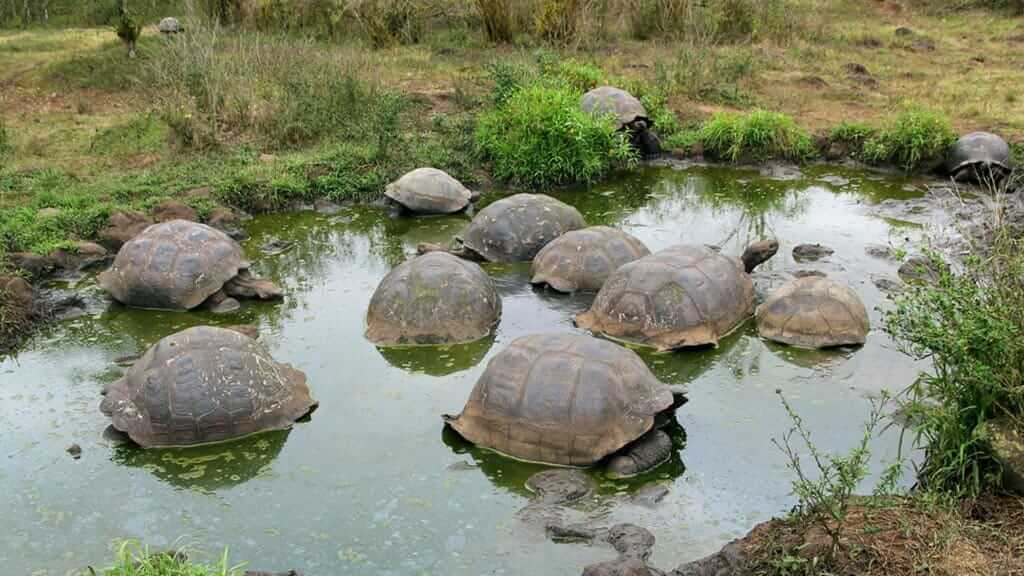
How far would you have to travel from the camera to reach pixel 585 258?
813cm

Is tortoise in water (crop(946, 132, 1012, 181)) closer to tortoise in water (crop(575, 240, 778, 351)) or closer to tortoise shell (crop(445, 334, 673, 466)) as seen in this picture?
tortoise in water (crop(575, 240, 778, 351))

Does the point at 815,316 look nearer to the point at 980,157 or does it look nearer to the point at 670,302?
the point at 670,302

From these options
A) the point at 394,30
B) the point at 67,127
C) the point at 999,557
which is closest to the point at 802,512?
the point at 999,557

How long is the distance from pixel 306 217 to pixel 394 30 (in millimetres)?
8260

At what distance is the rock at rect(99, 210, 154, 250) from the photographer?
930cm

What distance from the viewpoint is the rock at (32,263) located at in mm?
8578

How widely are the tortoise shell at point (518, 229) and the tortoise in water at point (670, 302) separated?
1644 millimetres

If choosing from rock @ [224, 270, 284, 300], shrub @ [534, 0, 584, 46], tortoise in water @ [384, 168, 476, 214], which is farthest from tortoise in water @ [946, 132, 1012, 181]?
rock @ [224, 270, 284, 300]

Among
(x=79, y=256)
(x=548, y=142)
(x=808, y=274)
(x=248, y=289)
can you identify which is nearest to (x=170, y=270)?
(x=248, y=289)

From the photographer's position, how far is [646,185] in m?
11.8

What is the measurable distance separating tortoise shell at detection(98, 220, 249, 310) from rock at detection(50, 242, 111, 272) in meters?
0.93

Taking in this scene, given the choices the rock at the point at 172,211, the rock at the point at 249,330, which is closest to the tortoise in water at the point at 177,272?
the rock at the point at 249,330

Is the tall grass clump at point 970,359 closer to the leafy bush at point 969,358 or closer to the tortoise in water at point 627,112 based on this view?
the leafy bush at point 969,358

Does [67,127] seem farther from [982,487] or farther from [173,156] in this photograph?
[982,487]
